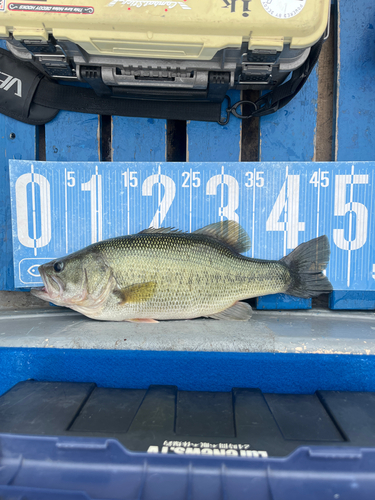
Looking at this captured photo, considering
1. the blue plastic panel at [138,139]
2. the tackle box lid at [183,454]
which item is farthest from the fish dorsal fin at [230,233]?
the tackle box lid at [183,454]

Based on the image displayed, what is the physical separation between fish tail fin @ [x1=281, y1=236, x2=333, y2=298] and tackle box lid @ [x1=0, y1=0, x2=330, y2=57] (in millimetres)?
1090

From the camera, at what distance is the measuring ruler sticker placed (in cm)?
188

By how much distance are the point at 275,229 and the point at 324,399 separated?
104 cm

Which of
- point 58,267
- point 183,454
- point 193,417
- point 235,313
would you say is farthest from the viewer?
point 235,313

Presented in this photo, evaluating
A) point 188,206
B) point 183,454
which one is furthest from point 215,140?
point 183,454

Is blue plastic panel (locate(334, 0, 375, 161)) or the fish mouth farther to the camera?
blue plastic panel (locate(334, 0, 375, 161))

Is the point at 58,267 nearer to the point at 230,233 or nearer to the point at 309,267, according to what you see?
the point at 230,233

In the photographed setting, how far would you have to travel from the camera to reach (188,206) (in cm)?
190

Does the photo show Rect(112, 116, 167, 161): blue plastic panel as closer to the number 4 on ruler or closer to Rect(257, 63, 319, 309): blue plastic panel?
Rect(257, 63, 319, 309): blue plastic panel

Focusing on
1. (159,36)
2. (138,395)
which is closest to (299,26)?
(159,36)

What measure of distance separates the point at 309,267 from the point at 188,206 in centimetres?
88

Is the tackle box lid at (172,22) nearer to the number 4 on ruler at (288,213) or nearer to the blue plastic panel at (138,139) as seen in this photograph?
the blue plastic panel at (138,139)

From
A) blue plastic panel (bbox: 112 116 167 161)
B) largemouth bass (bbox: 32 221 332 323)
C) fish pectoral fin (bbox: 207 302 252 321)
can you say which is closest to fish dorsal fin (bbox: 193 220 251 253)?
largemouth bass (bbox: 32 221 332 323)

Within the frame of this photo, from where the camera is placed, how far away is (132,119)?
6.25 feet
